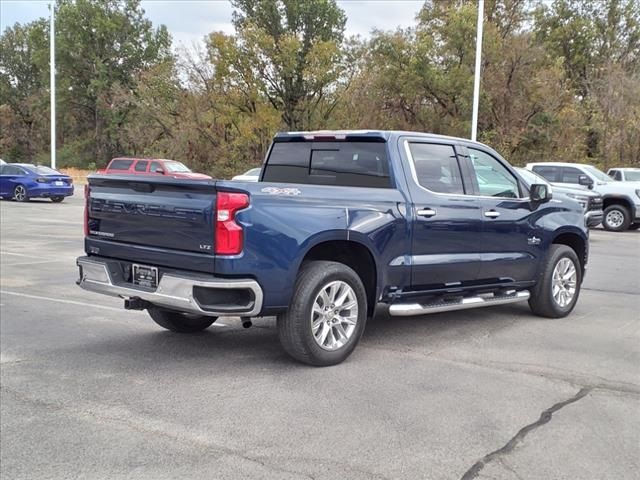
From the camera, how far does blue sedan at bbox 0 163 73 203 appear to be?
82.3ft

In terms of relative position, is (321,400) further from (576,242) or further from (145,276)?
(576,242)

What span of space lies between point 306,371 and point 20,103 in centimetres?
7692

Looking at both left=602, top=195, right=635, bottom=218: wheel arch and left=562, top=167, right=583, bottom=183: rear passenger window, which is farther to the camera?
left=602, top=195, right=635, bottom=218: wheel arch

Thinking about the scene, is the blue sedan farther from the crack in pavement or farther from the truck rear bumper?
the crack in pavement

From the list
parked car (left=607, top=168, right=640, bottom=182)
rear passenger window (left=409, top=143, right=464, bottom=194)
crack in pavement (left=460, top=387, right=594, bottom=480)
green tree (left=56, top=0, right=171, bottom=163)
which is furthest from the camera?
green tree (left=56, top=0, right=171, bottom=163)

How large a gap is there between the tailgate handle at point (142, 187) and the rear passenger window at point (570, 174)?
15904 mm

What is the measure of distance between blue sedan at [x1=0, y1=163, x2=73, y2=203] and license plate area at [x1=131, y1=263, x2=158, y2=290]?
21900mm

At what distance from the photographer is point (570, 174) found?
18.8 meters

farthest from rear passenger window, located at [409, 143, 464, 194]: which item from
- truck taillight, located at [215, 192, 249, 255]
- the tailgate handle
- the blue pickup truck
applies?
the tailgate handle

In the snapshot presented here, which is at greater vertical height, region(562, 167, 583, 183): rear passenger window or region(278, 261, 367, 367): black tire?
region(562, 167, 583, 183): rear passenger window

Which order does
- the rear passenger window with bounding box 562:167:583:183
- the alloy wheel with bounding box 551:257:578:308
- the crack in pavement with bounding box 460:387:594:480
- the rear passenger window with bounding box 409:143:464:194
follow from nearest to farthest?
the crack in pavement with bounding box 460:387:594:480 < the rear passenger window with bounding box 409:143:464:194 < the alloy wheel with bounding box 551:257:578:308 < the rear passenger window with bounding box 562:167:583:183

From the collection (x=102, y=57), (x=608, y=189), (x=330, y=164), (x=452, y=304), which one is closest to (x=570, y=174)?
(x=608, y=189)

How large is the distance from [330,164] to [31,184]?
71.6 ft

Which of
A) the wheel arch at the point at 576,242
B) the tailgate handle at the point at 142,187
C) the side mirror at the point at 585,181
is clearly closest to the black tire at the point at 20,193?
the side mirror at the point at 585,181
